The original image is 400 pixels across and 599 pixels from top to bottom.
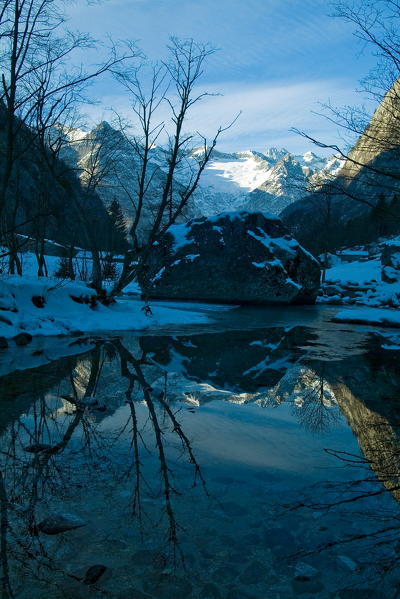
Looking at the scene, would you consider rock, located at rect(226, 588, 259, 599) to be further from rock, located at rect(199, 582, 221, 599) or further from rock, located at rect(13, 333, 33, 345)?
rock, located at rect(13, 333, 33, 345)

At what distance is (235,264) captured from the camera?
1722cm

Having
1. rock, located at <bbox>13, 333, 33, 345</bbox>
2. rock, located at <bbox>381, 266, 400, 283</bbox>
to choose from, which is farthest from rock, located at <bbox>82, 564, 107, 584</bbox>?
Answer: rock, located at <bbox>381, 266, 400, 283</bbox>

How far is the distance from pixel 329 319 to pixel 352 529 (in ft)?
35.1

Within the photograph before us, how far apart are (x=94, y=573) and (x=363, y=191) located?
14.3 m

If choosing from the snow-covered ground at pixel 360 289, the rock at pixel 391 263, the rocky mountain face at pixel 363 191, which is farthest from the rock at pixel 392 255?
the rocky mountain face at pixel 363 191

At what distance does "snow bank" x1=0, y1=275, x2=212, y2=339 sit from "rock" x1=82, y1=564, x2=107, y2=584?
5973 mm

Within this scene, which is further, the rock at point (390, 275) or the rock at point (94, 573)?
the rock at point (390, 275)

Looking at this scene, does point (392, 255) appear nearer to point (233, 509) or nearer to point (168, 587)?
point (233, 509)

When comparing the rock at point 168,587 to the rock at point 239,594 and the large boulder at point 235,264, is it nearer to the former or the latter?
the rock at point 239,594

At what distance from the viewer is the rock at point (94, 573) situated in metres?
1.46

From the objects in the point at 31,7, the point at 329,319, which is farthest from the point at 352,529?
the point at 329,319

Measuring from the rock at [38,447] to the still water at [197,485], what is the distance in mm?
14

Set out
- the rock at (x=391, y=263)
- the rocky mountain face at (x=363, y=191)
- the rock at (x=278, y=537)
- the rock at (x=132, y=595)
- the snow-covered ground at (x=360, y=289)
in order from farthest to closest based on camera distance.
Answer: the rock at (x=391, y=263) → the snow-covered ground at (x=360, y=289) → the rocky mountain face at (x=363, y=191) → the rock at (x=278, y=537) → the rock at (x=132, y=595)

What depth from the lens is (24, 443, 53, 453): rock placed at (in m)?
2.56
